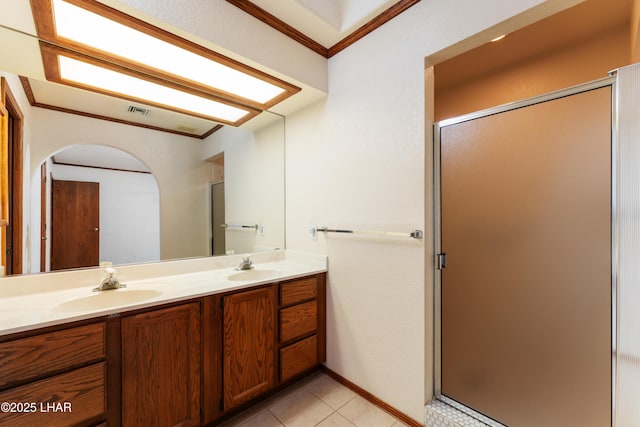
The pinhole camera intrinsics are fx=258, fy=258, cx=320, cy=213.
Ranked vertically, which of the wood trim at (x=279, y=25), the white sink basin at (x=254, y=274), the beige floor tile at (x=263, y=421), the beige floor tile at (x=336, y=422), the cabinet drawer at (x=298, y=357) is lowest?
the beige floor tile at (x=336, y=422)

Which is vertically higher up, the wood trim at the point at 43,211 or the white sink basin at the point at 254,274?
the wood trim at the point at 43,211

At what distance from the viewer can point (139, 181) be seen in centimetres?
178

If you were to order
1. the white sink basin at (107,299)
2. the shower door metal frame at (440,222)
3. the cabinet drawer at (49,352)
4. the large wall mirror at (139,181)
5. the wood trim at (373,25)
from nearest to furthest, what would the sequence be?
the cabinet drawer at (49,352) → the shower door metal frame at (440,222) → the white sink basin at (107,299) → the large wall mirror at (139,181) → the wood trim at (373,25)

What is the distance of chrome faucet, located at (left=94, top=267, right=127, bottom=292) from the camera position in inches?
56.8

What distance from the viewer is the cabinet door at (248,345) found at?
1.49m

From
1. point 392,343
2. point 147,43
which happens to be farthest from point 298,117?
point 392,343

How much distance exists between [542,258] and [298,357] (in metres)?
1.59

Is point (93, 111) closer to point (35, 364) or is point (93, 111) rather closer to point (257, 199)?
point (257, 199)

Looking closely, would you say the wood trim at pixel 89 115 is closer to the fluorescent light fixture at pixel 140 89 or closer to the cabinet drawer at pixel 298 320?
the fluorescent light fixture at pixel 140 89

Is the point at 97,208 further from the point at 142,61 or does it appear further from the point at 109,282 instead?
the point at 142,61

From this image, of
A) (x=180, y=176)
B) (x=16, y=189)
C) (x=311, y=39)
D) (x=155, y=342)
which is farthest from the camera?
(x=180, y=176)

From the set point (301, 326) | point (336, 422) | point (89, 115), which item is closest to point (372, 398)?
point (336, 422)

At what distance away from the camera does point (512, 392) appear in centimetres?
136

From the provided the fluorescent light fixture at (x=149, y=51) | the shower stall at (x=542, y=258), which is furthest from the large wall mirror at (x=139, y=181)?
the shower stall at (x=542, y=258)
